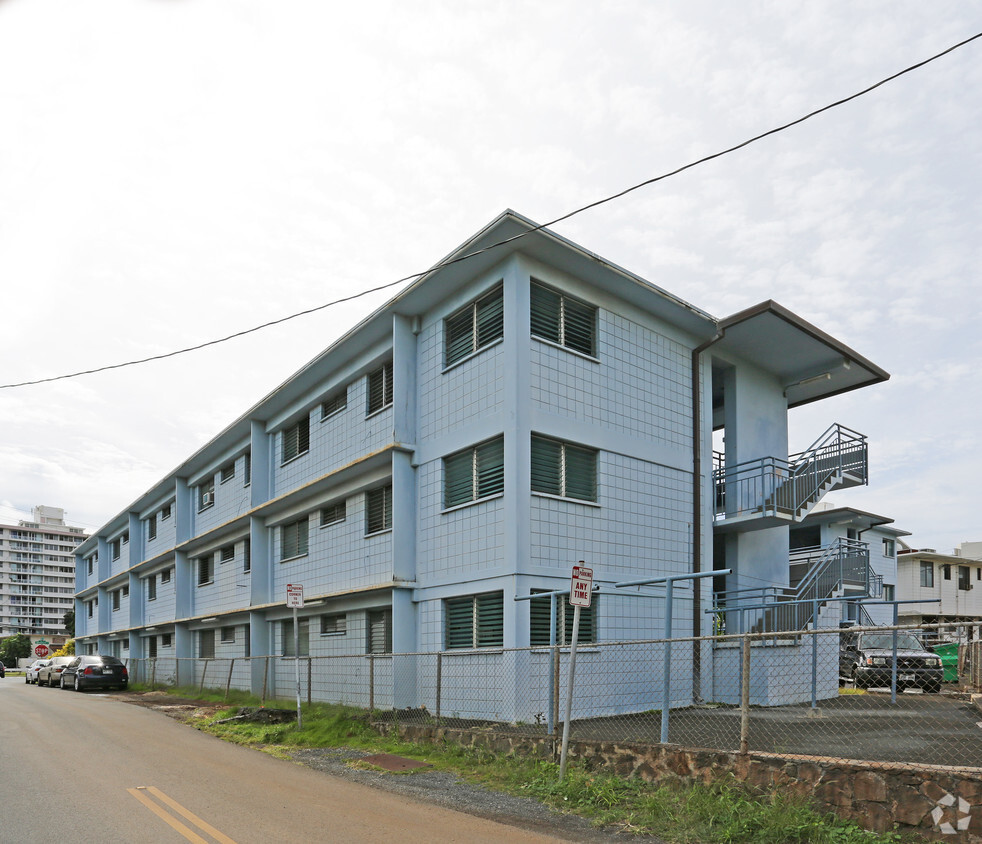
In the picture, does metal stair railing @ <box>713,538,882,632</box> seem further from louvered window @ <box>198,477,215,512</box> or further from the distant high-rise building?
the distant high-rise building

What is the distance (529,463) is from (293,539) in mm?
11319

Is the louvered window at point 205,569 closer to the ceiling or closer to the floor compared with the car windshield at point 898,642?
closer to the ceiling

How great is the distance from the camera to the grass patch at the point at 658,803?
7551 mm

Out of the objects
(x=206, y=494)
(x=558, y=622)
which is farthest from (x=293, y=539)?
(x=558, y=622)

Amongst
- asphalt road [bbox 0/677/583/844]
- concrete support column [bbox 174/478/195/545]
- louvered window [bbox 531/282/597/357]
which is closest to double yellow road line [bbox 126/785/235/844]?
asphalt road [bbox 0/677/583/844]

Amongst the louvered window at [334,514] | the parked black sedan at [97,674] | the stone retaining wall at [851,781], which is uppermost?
the louvered window at [334,514]

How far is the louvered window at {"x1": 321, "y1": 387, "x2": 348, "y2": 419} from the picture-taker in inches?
845

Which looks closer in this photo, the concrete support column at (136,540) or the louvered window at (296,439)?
the louvered window at (296,439)

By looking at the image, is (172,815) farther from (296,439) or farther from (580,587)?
(296,439)

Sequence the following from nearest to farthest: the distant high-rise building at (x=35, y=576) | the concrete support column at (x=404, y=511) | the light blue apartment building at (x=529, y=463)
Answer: the light blue apartment building at (x=529, y=463) → the concrete support column at (x=404, y=511) → the distant high-rise building at (x=35, y=576)

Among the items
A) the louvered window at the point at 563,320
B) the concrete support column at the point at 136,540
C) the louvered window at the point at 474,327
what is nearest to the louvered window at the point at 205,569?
the concrete support column at the point at 136,540

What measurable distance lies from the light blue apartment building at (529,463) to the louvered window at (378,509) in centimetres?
6

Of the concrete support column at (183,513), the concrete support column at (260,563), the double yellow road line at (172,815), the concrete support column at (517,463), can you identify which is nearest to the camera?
the double yellow road line at (172,815)

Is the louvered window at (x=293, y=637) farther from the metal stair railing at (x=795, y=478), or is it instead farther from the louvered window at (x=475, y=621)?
the metal stair railing at (x=795, y=478)
